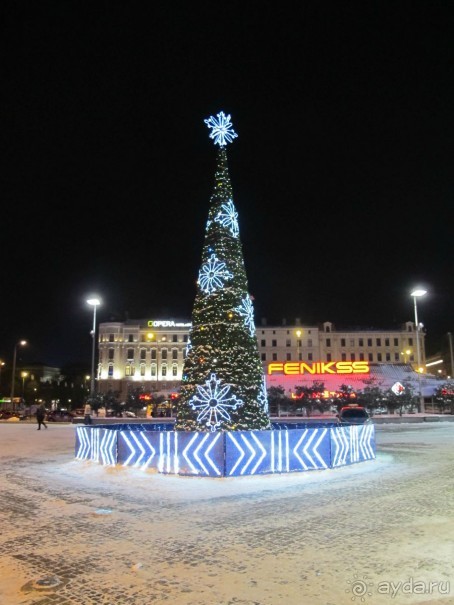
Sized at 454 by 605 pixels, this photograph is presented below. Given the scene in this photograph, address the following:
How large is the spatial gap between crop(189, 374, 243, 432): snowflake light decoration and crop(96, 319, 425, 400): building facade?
10341cm

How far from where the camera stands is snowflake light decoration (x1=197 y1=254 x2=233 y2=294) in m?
16.0

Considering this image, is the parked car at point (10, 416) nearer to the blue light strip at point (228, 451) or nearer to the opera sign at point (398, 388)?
the opera sign at point (398, 388)

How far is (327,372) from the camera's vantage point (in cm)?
6712

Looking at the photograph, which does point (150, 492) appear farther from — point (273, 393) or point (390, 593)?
point (273, 393)

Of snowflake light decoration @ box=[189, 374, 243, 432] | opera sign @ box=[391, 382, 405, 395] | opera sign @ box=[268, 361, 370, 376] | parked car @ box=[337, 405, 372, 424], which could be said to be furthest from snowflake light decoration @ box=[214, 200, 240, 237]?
opera sign @ box=[268, 361, 370, 376]

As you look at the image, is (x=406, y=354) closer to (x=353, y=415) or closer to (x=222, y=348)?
(x=353, y=415)

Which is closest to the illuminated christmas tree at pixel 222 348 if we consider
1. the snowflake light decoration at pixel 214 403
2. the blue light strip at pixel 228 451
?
the snowflake light decoration at pixel 214 403

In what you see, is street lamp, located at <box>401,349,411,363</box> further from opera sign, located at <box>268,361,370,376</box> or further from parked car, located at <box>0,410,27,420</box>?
parked car, located at <box>0,410,27,420</box>

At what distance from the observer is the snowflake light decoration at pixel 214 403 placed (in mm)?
14812

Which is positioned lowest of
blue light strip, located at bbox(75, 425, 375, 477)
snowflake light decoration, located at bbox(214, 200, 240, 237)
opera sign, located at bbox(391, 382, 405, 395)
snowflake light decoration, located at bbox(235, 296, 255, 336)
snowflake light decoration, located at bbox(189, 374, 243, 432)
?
blue light strip, located at bbox(75, 425, 375, 477)

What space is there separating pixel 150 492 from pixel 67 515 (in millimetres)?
2413

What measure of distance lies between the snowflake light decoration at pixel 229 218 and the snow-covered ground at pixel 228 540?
7.67 m

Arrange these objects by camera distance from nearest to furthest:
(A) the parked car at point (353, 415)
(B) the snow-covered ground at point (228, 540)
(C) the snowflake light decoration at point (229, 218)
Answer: (B) the snow-covered ground at point (228, 540) < (C) the snowflake light decoration at point (229, 218) < (A) the parked car at point (353, 415)

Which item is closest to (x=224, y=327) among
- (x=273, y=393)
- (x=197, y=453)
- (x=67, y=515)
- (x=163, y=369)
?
(x=197, y=453)
